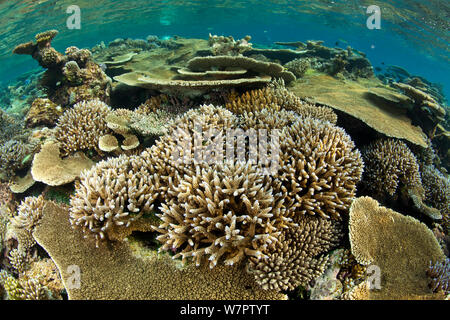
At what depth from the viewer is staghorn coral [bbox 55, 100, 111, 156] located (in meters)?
5.11

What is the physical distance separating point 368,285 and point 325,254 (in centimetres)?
59

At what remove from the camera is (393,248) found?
3141 mm

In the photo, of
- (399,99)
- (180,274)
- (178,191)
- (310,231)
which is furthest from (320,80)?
(180,274)

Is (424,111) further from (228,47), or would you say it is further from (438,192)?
(228,47)

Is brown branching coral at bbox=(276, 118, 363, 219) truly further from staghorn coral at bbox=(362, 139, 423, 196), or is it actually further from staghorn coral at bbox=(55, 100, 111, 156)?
staghorn coral at bbox=(55, 100, 111, 156)

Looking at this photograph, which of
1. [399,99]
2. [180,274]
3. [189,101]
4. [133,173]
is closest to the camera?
[180,274]

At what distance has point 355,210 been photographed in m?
3.19

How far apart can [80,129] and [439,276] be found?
23.4 ft

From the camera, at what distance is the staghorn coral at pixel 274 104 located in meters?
4.96

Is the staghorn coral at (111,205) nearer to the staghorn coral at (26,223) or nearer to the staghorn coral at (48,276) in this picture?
the staghorn coral at (48,276)

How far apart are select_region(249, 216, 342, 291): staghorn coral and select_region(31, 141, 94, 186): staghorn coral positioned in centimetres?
397

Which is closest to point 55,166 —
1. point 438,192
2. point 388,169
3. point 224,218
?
point 224,218

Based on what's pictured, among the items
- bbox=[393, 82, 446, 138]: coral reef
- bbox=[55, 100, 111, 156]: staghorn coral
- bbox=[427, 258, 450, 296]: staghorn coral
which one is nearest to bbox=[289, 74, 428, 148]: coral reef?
bbox=[393, 82, 446, 138]: coral reef

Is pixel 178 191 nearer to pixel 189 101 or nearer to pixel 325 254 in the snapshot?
pixel 325 254
